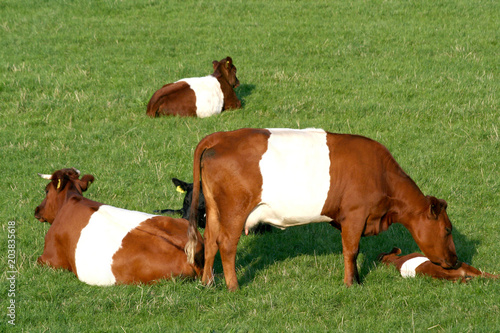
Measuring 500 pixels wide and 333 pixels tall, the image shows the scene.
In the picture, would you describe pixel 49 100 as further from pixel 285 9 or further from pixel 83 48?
pixel 285 9

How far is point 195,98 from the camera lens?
14281 mm

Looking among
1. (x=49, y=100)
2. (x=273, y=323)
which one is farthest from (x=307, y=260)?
(x=49, y=100)

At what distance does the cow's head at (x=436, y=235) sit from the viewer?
7.31m

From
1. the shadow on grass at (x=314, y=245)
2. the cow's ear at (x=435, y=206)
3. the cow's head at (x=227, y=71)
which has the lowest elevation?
the shadow on grass at (x=314, y=245)

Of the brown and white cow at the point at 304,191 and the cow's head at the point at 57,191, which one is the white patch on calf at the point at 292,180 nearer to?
the brown and white cow at the point at 304,191

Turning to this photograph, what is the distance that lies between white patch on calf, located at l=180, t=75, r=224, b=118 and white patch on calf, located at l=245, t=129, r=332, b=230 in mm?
7287

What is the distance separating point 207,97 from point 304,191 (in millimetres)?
7792

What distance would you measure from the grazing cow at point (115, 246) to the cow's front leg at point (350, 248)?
1.63 metres

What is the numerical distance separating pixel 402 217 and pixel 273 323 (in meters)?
2.16

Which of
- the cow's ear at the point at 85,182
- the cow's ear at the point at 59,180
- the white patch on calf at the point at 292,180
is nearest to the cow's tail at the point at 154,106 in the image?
the cow's ear at the point at 85,182

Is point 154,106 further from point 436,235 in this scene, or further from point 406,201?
Answer: point 436,235

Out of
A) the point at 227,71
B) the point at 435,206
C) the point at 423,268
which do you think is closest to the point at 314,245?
the point at 423,268

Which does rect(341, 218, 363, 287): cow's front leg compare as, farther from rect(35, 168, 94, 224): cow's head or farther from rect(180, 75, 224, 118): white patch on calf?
rect(180, 75, 224, 118): white patch on calf

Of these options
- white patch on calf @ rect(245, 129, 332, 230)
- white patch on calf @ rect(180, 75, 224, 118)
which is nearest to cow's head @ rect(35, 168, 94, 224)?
white patch on calf @ rect(245, 129, 332, 230)
